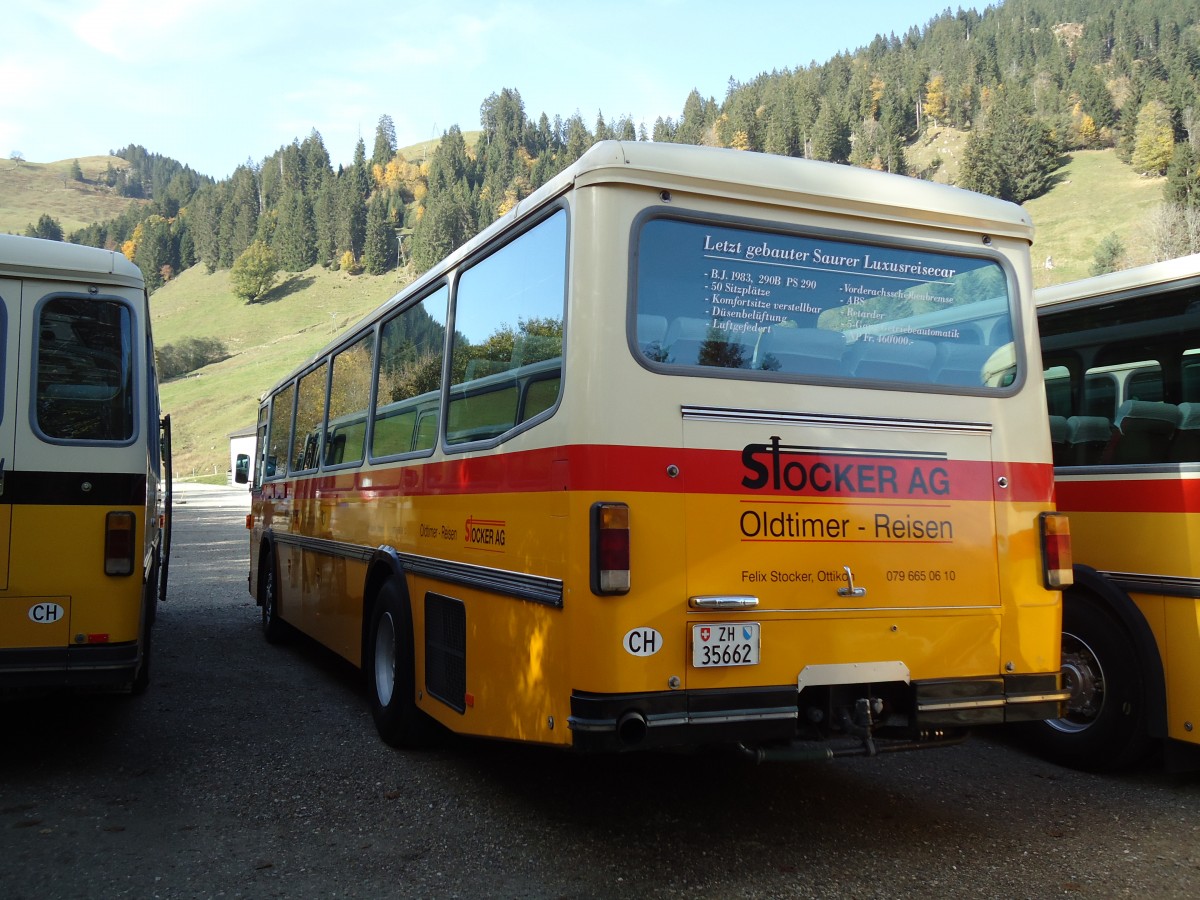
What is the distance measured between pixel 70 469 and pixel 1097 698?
5727 mm

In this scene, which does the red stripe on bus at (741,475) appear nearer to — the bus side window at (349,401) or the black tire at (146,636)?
the bus side window at (349,401)

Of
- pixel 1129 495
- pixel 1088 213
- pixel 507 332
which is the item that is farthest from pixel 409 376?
pixel 1088 213

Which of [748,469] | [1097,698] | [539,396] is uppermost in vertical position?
[539,396]

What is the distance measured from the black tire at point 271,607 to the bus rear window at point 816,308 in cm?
699

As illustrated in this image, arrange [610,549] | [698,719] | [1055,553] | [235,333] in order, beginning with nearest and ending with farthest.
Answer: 1. [610,549]
2. [698,719]
3. [1055,553]
4. [235,333]

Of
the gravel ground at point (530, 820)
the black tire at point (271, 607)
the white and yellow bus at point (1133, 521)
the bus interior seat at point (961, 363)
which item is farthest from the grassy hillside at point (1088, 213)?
the bus interior seat at point (961, 363)

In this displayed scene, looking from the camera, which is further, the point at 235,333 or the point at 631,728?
the point at 235,333

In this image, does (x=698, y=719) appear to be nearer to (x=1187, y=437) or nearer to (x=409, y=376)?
A: (x=409, y=376)

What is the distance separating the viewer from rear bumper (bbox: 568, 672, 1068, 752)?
385 centimetres

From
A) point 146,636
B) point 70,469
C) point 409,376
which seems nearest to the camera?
point 70,469

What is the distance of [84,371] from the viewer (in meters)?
5.57

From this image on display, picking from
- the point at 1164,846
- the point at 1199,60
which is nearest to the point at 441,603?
the point at 1164,846

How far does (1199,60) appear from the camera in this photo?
333 feet

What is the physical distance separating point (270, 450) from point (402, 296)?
5.19 metres
